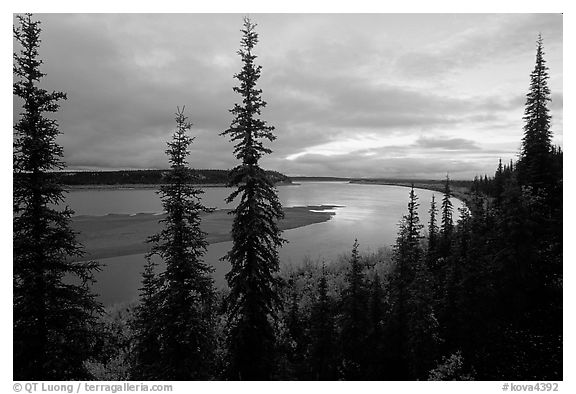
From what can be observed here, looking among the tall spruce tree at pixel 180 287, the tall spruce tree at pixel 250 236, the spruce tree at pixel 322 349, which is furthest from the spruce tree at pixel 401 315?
the tall spruce tree at pixel 180 287

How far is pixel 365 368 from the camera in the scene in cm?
1471

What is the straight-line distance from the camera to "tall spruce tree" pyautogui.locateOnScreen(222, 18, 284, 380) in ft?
34.2

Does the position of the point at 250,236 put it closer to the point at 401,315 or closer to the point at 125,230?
the point at 401,315

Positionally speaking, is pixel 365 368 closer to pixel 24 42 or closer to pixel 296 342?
pixel 296 342

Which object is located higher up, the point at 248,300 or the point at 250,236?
the point at 250,236

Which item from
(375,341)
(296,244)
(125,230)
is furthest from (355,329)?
(125,230)

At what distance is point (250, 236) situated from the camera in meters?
10.8

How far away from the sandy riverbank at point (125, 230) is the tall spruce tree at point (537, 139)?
2546 centimetres

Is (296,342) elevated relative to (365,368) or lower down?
lower down

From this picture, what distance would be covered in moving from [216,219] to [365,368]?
3257 centimetres

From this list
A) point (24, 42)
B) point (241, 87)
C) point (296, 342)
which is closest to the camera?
point (24, 42)

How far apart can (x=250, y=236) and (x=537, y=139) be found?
2500 centimetres

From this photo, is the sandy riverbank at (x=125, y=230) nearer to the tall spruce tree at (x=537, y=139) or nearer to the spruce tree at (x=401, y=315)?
the spruce tree at (x=401, y=315)
